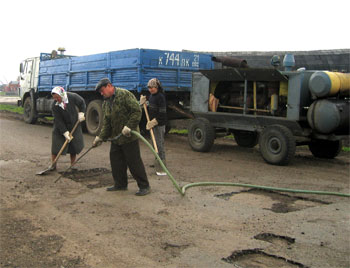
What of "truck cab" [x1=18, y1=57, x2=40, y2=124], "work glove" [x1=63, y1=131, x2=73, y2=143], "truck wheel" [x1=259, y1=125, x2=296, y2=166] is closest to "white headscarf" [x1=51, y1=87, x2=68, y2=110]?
"work glove" [x1=63, y1=131, x2=73, y2=143]

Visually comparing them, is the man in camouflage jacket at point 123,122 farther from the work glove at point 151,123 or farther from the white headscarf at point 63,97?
the white headscarf at point 63,97

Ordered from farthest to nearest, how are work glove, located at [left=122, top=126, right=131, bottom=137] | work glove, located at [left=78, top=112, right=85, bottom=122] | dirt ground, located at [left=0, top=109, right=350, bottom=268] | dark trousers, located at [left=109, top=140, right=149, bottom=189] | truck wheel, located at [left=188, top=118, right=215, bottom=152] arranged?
truck wheel, located at [left=188, top=118, right=215, bottom=152]
work glove, located at [left=78, top=112, right=85, bottom=122]
dark trousers, located at [left=109, top=140, right=149, bottom=189]
work glove, located at [left=122, top=126, right=131, bottom=137]
dirt ground, located at [left=0, top=109, right=350, bottom=268]

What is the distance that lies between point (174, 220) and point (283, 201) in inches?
75.1

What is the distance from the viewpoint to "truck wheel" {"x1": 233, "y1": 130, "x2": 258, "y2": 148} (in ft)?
35.6

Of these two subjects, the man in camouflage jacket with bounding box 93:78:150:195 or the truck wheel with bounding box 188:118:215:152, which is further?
the truck wheel with bounding box 188:118:215:152

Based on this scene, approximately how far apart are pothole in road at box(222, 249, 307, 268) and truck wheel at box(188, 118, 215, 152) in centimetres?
616

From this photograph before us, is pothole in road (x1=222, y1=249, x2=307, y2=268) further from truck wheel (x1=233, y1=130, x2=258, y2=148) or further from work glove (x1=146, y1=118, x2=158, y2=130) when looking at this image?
truck wheel (x1=233, y1=130, x2=258, y2=148)

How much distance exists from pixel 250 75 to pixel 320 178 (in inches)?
115

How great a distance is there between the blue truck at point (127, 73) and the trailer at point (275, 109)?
1.61 meters

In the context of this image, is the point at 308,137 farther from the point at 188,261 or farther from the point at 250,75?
the point at 188,261

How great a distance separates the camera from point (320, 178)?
24.7 feet

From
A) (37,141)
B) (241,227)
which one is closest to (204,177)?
(241,227)

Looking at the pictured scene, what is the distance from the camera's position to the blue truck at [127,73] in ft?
39.2

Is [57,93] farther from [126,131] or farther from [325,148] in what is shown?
[325,148]
